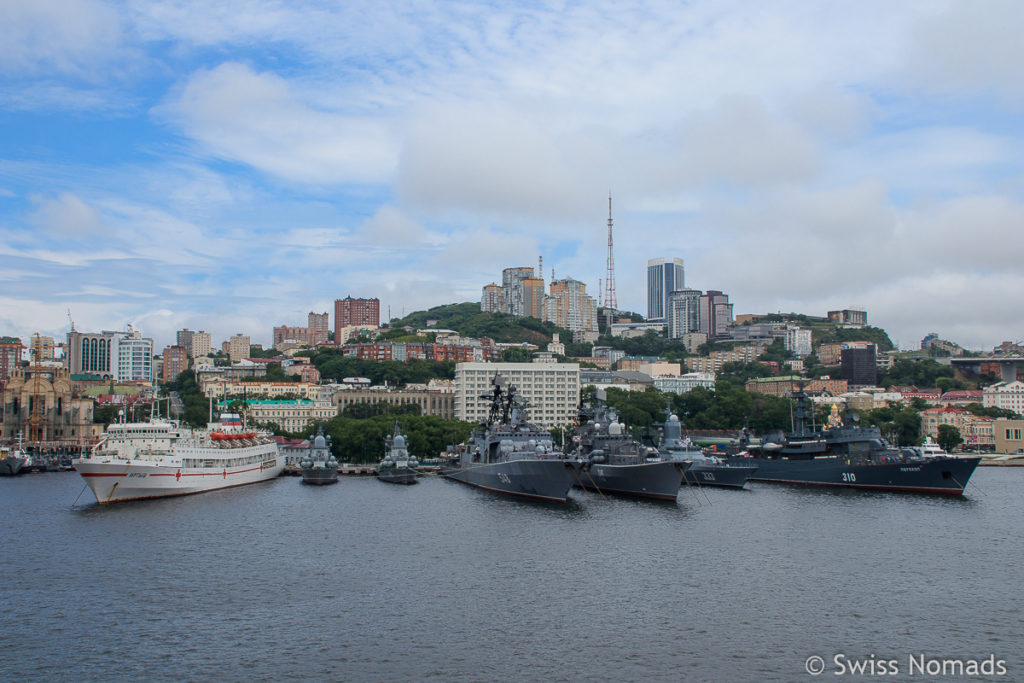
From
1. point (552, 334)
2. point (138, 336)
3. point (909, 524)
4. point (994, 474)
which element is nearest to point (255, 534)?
point (909, 524)

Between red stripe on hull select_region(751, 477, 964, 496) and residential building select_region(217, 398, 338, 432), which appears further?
residential building select_region(217, 398, 338, 432)

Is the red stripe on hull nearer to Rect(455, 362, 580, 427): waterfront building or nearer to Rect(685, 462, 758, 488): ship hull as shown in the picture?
Rect(685, 462, 758, 488): ship hull

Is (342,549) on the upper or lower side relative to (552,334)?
lower

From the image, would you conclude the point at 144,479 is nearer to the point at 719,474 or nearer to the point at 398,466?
the point at 398,466

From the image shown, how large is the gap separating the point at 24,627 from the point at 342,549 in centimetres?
1268

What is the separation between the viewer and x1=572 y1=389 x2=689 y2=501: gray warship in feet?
166

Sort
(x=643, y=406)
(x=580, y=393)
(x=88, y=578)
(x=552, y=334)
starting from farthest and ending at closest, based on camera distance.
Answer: (x=552, y=334), (x=580, y=393), (x=643, y=406), (x=88, y=578)

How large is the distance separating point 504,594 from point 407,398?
99585mm

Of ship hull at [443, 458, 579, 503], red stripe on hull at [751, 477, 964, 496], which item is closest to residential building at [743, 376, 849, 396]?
red stripe on hull at [751, 477, 964, 496]

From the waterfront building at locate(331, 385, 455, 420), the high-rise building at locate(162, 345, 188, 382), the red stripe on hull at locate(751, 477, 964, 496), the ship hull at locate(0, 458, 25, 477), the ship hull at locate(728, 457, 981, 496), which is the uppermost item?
the high-rise building at locate(162, 345, 188, 382)

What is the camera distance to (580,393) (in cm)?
12862

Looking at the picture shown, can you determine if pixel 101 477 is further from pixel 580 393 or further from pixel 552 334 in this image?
pixel 552 334

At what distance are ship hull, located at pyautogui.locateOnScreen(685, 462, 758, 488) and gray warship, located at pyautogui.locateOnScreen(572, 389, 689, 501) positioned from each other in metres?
7.54

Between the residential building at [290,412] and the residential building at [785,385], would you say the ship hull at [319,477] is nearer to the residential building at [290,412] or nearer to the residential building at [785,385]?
the residential building at [290,412]
